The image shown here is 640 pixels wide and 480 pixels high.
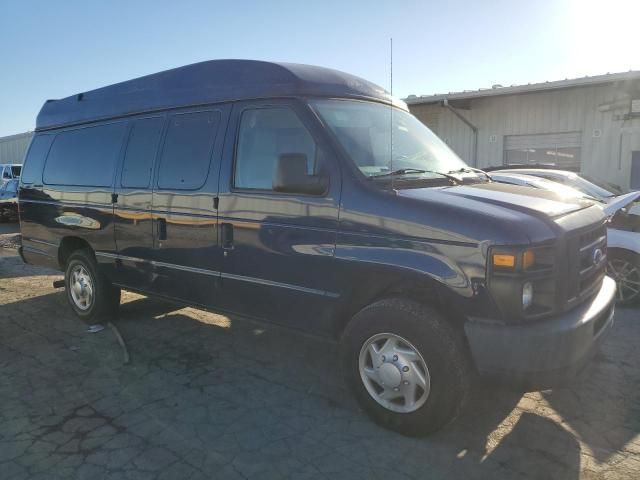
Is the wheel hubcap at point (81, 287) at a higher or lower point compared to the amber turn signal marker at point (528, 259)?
lower

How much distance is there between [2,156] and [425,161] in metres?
44.6

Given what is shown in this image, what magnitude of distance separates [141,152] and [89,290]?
70.6 inches

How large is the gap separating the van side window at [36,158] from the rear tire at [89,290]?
115 cm

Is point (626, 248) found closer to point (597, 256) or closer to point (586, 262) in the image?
point (597, 256)

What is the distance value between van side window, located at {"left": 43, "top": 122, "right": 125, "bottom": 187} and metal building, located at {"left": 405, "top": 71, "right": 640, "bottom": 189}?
11457 mm

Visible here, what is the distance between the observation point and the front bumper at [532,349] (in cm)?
281

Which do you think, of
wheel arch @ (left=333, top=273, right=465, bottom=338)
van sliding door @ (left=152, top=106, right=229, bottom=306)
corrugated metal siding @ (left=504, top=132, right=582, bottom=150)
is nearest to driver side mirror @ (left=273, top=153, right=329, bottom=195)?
wheel arch @ (left=333, top=273, right=465, bottom=338)

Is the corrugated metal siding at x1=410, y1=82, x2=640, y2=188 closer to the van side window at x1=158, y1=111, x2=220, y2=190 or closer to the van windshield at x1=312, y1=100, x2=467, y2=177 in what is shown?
the van windshield at x1=312, y1=100, x2=467, y2=177

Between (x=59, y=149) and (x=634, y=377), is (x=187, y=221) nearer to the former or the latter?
(x=59, y=149)

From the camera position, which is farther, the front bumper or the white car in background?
the white car in background

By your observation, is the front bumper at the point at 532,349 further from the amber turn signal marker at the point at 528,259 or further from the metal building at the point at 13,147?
the metal building at the point at 13,147

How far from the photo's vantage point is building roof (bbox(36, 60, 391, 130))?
12.5 feet

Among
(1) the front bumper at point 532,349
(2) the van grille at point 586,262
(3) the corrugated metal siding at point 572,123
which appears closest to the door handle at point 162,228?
(1) the front bumper at point 532,349

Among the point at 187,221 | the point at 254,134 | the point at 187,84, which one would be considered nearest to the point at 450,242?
the point at 254,134
